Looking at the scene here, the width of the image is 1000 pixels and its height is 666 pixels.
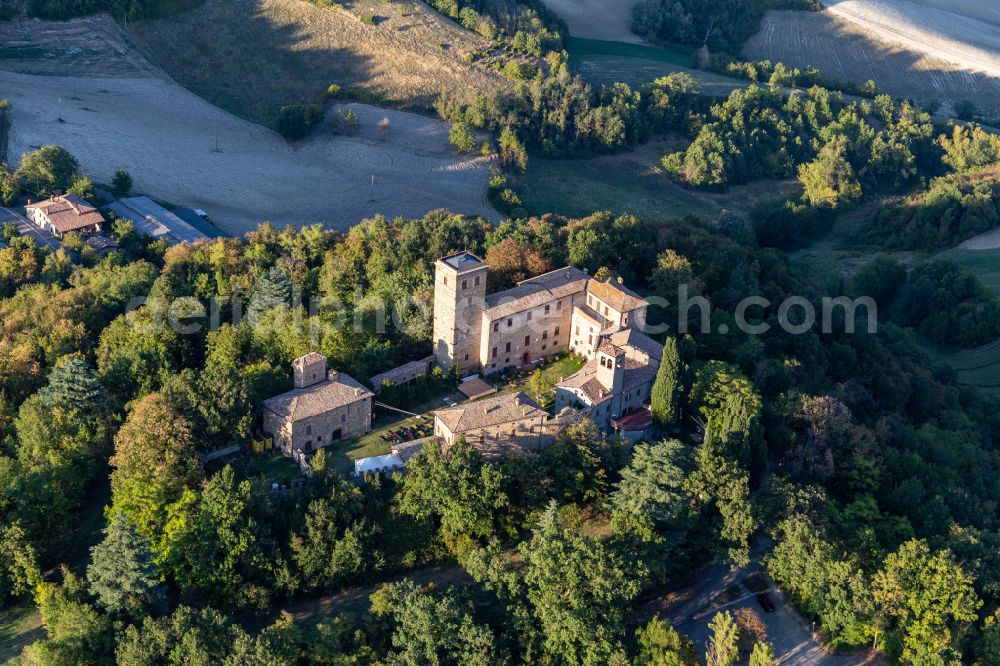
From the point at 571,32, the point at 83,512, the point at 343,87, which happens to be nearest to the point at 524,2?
the point at 571,32

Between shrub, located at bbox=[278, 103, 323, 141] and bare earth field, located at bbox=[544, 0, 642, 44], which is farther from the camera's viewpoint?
bare earth field, located at bbox=[544, 0, 642, 44]

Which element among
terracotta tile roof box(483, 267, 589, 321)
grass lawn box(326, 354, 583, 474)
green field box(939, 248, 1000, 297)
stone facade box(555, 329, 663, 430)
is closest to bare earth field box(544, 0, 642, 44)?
green field box(939, 248, 1000, 297)

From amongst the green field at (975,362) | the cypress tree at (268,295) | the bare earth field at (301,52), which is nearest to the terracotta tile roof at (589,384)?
the cypress tree at (268,295)

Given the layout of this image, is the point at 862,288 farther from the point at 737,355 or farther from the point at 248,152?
the point at 248,152

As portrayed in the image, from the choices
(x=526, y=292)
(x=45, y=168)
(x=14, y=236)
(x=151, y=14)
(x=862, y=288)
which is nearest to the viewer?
(x=526, y=292)

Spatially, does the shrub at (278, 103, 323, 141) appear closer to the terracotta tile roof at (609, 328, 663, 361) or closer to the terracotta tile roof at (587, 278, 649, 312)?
the terracotta tile roof at (587, 278, 649, 312)

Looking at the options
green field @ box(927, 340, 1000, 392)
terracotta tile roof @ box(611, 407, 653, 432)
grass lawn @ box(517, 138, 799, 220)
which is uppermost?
terracotta tile roof @ box(611, 407, 653, 432)

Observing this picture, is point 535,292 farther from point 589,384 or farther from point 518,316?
point 589,384

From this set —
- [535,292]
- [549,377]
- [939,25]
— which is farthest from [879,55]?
[549,377]
